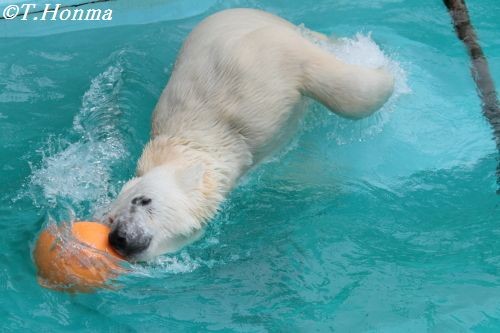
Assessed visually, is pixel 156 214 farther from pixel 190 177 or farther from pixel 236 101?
pixel 236 101

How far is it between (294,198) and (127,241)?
51.0 inches

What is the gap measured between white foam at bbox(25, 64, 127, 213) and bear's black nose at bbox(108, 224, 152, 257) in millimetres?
598

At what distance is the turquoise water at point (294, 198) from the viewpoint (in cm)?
334

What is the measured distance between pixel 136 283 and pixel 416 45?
→ 2.86 m

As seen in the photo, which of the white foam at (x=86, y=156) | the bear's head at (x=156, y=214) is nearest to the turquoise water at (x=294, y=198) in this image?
the white foam at (x=86, y=156)

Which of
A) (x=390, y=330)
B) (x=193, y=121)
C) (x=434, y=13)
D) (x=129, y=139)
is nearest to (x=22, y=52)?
(x=129, y=139)

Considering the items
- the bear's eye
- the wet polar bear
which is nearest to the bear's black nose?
the bear's eye

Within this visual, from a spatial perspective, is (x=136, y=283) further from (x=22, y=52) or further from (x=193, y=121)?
(x=22, y=52)

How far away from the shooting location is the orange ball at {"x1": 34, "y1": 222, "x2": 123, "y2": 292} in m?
2.98

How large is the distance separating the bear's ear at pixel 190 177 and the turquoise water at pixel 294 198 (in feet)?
1.08

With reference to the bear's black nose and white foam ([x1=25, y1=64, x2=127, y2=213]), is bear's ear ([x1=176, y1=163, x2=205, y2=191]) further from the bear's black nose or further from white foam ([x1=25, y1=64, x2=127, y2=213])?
white foam ([x1=25, y1=64, x2=127, y2=213])

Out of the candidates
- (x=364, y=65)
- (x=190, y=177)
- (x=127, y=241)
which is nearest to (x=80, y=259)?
(x=127, y=241)

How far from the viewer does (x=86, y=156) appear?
13.4 feet

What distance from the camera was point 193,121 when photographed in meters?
3.54
